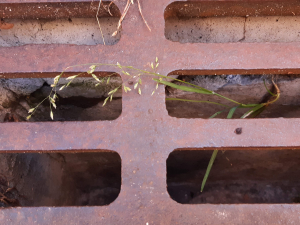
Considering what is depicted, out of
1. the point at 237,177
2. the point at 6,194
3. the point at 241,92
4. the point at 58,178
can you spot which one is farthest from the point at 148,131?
the point at 237,177

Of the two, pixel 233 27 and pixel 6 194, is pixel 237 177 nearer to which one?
pixel 233 27

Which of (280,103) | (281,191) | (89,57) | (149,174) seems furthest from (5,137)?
(281,191)

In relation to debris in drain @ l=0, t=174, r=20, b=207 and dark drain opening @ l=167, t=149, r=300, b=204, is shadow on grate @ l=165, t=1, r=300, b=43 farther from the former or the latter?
debris in drain @ l=0, t=174, r=20, b=207

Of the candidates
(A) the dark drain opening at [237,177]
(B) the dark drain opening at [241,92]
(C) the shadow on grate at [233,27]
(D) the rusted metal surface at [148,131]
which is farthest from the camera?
(A) the dark drain opening at [237,177]

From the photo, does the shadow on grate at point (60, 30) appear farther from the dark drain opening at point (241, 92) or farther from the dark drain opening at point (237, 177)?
the dark drain opening at point (237, 177)

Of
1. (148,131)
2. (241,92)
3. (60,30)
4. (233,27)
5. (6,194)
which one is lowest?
(6,194)

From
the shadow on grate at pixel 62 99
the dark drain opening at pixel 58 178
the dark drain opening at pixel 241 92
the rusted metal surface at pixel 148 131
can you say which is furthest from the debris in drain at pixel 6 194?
the dark drain opening at pixel 241 92

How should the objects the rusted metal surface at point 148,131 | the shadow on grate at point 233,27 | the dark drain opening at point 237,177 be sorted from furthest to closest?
the dark drain opening at point 237,177 → the shadow on grate at point 233,27 → the rusted metal surface at point 148,131
